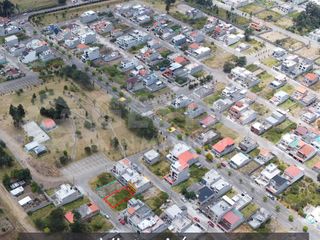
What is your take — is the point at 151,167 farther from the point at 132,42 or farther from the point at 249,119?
the point at 132,42

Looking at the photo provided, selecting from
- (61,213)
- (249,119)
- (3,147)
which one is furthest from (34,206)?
(249,119)

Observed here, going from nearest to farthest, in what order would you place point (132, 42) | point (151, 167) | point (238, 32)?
1. point (151, 167)
2. point (132, 42)
3. point (238, 32)

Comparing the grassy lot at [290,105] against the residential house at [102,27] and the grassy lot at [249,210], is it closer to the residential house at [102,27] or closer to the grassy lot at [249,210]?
the grassy lot at [249,210]

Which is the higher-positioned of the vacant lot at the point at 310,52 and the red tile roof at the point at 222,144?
the vacant lot at the point at 310,52

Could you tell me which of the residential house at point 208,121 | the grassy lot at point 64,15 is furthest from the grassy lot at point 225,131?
the grassy lot at point 64,15

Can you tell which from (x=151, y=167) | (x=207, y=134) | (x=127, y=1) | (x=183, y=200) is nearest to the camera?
(x=183, y=200)

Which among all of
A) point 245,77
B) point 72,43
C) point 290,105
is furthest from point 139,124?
point 72,43

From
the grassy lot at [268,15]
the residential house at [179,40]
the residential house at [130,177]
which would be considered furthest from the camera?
the grassy lot at [268,15]

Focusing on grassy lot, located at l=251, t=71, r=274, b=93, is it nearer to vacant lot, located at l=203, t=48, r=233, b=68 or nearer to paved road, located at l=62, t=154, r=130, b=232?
vacant lot, located at l=203, t=48, r=233, b=68
